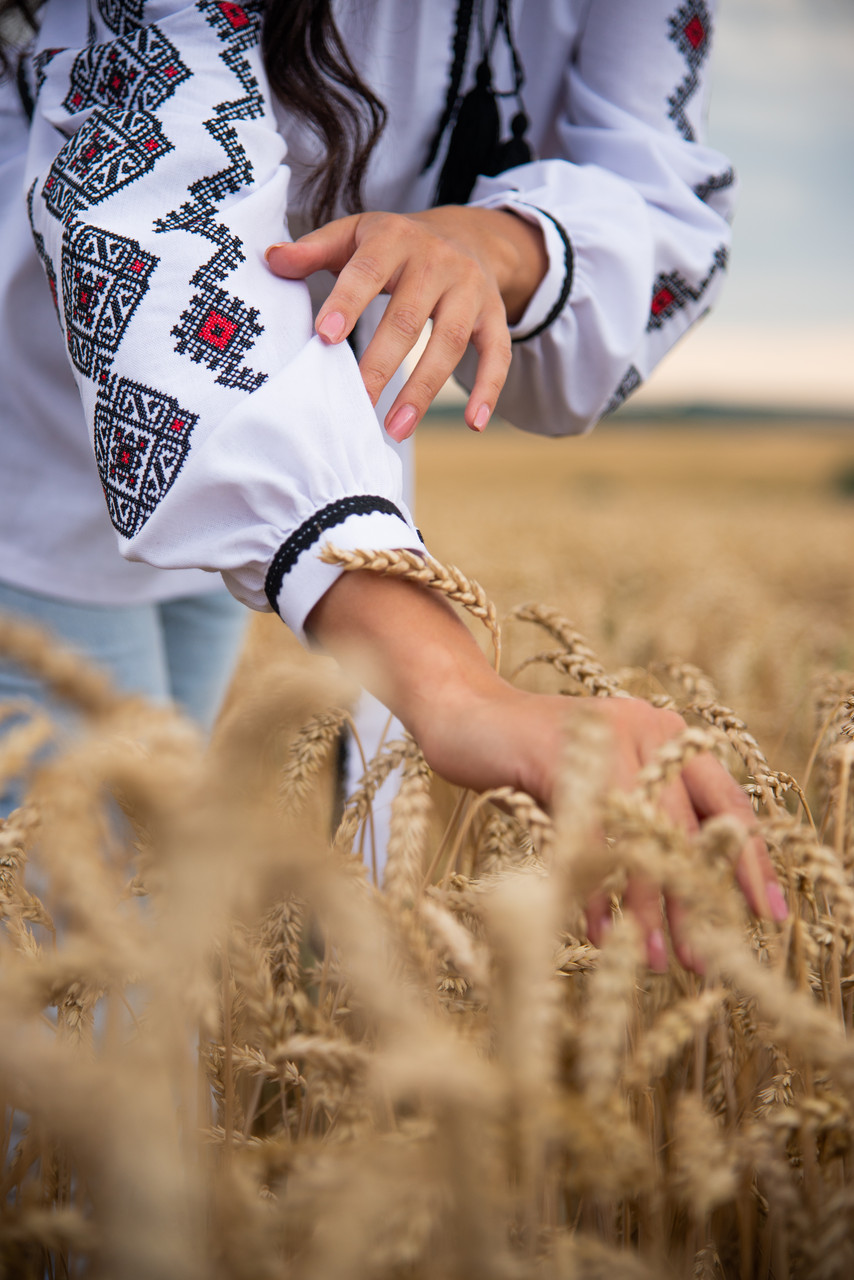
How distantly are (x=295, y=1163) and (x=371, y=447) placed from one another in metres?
0.48

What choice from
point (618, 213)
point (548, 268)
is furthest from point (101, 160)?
point (618, 213)

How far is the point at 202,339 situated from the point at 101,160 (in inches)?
8.7

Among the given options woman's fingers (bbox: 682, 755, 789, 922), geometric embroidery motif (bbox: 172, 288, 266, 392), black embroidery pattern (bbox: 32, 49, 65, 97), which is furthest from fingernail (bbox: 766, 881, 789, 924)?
black embroidery pattern (bbox: 32, 49, 65, 97)

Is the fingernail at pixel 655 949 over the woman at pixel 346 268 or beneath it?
beneath

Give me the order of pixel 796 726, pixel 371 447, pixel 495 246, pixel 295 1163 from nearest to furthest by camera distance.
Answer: pixel 295 1163, pixel 371 447, pixel 495 246, pixel 796 726

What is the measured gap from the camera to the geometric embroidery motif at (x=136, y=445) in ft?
2.05

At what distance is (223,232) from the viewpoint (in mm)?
668

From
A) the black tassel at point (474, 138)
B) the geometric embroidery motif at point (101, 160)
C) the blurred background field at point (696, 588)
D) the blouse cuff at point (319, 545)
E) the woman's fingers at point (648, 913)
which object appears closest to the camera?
the woman's fingers at point (648, 913)

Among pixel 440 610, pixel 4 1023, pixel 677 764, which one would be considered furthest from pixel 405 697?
pixel 4 1023

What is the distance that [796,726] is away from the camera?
1.71m

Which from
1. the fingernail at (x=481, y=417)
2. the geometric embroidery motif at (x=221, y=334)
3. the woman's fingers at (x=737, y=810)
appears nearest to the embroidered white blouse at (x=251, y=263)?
the geometric embroidery motif at (x=221, y=334)

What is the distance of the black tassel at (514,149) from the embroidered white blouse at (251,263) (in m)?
0.02

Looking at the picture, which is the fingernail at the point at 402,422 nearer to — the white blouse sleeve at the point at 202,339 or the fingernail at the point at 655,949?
the white blouse sleeve at the point at 202,339

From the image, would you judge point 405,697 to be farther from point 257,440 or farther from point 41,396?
point 41,396
